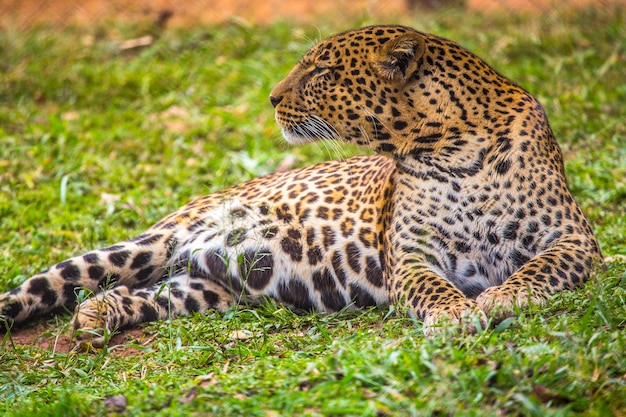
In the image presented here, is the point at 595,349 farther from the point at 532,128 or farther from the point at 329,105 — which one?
the point at 329,105

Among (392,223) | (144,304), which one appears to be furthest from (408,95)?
(144,304)

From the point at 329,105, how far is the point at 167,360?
2.24 metres

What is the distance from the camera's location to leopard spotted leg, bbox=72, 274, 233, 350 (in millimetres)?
6402

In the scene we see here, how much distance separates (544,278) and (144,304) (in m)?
3.10

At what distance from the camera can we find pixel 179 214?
775 cm

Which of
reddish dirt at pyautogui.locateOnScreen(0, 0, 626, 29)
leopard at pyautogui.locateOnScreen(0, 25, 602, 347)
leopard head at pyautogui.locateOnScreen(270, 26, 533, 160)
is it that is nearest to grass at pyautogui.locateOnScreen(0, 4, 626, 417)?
leopard at pyautogui.locateOnScreen(0, 25, 602, 347)

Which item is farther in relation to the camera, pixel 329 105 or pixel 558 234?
pixel 329 105

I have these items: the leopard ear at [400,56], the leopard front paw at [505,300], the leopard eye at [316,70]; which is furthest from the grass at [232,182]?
the leopard ear at [400,56]

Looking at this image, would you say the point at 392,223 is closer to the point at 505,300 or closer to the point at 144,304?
the point at 505,300

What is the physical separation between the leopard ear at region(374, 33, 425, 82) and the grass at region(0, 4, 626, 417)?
1696mm

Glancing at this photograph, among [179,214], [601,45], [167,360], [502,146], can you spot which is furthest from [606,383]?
[601,45]

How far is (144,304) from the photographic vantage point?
688 cm

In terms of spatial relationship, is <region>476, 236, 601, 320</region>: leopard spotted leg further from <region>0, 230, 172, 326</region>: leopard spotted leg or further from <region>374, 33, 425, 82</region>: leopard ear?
<region>0, 230, 172, 326</region>: leopard spotted leg

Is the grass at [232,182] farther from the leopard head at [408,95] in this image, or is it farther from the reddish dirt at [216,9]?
the leopard head at [408,95]
